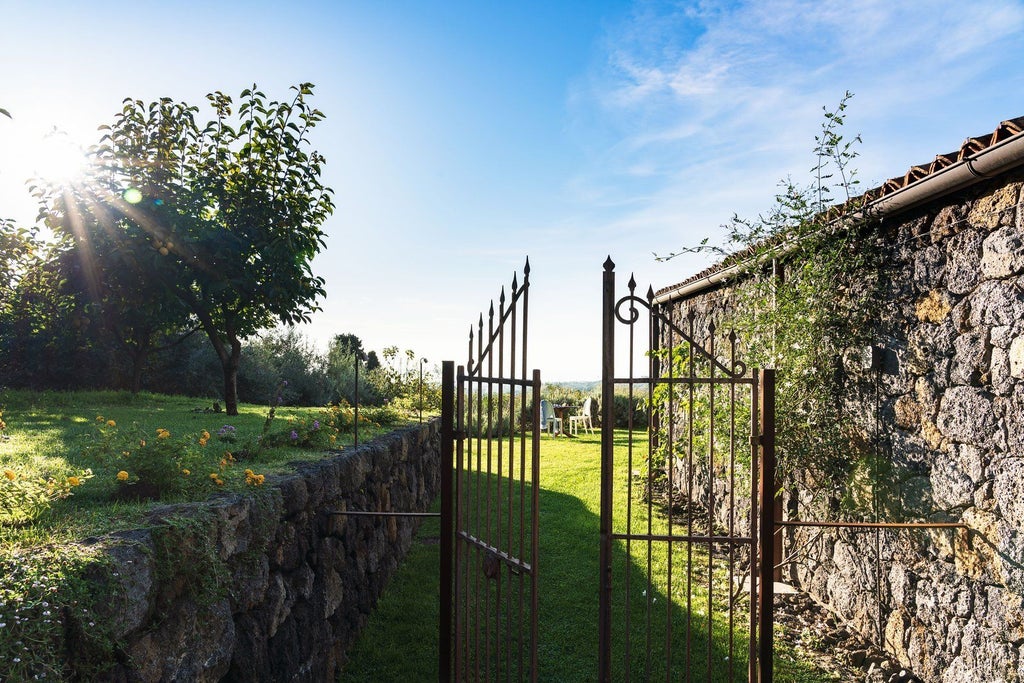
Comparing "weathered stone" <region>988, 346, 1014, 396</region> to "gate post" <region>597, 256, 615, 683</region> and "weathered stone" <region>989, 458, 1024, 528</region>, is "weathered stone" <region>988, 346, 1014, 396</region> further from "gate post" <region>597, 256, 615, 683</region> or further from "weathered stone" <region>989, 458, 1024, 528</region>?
"gate post" <region>597, 256, 615, 683</region>

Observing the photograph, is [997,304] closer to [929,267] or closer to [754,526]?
[929,267]

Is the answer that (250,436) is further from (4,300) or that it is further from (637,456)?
(637,456)

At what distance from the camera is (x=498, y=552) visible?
3250 millimetres

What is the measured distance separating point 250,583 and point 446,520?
121cm

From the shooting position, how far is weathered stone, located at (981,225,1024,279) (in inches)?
130

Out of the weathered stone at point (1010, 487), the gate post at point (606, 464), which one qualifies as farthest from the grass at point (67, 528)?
the weathered stone at point (1010, 487)

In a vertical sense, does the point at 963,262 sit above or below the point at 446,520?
above

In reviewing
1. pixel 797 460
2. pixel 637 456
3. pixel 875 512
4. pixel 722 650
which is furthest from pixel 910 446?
pixel 637 456

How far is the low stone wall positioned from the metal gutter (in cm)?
413

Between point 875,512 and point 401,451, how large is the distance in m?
4.32

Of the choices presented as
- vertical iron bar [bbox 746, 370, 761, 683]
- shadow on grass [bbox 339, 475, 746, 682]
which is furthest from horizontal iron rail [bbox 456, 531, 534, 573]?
vertical iron bar [bbox 746, 370, 761, 683]

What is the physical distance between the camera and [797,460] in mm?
4879

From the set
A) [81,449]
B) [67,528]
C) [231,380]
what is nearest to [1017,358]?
[67,528]

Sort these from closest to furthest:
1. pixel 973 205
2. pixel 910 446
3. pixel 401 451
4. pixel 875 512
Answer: pixel 973 205, pixel 910 446, pixel 875 512, pixel 401 451
